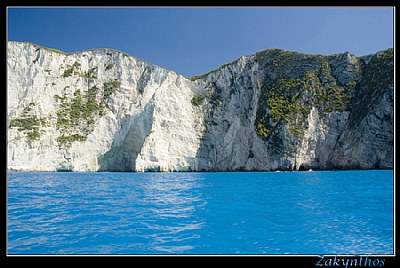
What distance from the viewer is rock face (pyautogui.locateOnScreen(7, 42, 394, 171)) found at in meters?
52.8

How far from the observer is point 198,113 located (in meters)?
61.3

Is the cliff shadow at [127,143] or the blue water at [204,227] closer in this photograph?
the blue water at [204,227]

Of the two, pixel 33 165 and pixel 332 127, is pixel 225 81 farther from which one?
pixel 33 165

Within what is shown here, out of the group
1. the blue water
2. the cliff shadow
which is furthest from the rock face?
the blue water

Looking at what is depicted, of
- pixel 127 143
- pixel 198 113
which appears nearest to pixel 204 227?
pixel 127 143

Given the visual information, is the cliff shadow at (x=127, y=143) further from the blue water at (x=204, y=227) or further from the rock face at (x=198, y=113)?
the blue water at (x=204, y=227)

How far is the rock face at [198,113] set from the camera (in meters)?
52.8

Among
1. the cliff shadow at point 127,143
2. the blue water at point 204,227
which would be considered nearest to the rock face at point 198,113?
the cliff shadow at point 127,143

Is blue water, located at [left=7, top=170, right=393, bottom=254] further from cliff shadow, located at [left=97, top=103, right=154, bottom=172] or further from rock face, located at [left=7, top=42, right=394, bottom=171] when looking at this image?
cliff shadow, located at [left=97, top=103, right=154, bottom=172]

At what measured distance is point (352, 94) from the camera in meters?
56.3

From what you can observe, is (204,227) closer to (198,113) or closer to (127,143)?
(127,143)
